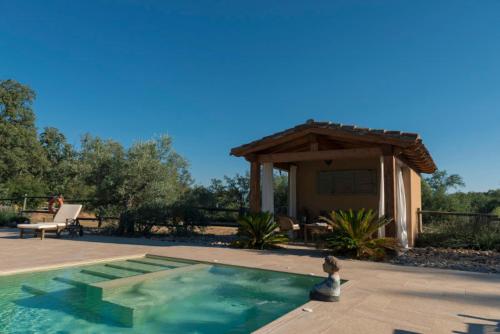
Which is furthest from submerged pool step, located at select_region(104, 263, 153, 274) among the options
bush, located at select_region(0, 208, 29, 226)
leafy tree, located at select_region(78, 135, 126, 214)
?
bush, located at select_region(0, 208, 29, 226)

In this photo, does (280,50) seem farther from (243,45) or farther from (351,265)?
(351,265)

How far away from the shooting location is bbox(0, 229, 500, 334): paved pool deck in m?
3.34

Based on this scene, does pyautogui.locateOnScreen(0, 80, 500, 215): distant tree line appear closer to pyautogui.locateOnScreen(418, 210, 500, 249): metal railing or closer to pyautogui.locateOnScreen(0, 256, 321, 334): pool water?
pyautogui.locateOnScreen(418, 210, 500, 249): metal railing

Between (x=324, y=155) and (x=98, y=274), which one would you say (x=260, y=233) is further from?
(x=98, y=274)

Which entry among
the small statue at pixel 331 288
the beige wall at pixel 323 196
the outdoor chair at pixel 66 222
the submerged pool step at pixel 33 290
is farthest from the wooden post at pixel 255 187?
the outdoor chair at pixel 66 222

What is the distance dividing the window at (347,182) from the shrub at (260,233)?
3.33 meters

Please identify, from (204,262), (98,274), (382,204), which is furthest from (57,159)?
(382,204)

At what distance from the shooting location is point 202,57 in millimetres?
15273

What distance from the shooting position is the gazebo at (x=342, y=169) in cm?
834

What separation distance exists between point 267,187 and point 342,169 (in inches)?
113

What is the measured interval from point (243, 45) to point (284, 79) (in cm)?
224

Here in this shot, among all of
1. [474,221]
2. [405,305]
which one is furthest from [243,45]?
[405,305]

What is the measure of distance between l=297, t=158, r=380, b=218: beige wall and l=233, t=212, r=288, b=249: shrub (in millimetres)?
3200

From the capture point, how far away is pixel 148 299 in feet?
16.6
